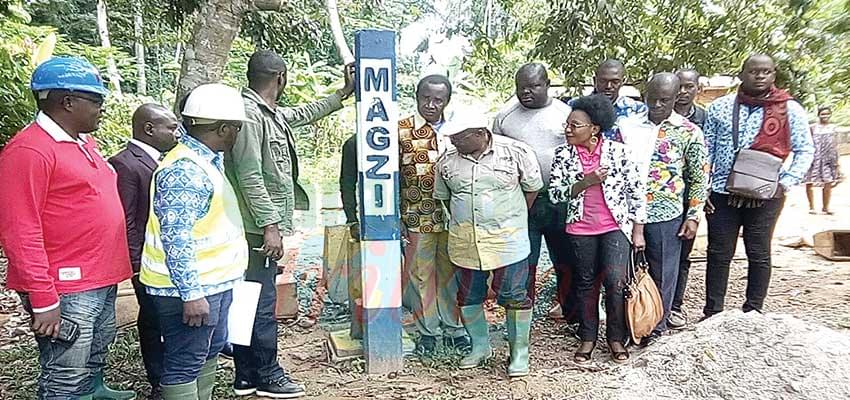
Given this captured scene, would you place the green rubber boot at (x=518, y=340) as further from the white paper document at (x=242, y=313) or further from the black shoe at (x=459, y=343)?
the white paper document at (x=242, y=313)

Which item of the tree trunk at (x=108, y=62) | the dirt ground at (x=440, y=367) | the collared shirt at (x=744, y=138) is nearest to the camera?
the dirt ground at (x=440, y=367)

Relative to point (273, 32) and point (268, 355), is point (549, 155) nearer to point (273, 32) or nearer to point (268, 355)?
point (268, 355)

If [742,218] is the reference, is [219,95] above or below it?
above

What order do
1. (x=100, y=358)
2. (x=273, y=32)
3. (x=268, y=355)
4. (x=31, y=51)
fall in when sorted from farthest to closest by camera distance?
(x=31, y=51) < (x=273, y=32) < (x=268, y=355) < (x=100, y=358)

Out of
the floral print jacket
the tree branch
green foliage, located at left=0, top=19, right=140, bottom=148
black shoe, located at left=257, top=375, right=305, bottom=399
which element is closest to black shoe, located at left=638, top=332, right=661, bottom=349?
the floral print jacket

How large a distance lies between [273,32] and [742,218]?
3.88 meters

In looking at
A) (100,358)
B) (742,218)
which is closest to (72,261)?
(100,358)

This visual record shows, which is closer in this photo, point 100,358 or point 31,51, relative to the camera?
point 100,358

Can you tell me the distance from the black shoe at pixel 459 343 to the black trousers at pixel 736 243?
5.10 ft

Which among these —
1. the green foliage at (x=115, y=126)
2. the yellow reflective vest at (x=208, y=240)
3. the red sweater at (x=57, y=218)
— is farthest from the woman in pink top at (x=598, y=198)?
the green foliage at (x=115, y=126)

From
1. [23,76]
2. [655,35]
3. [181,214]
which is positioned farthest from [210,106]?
[23,76]

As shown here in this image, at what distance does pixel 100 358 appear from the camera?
3072 millimetres

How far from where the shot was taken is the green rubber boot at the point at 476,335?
13.4 feet

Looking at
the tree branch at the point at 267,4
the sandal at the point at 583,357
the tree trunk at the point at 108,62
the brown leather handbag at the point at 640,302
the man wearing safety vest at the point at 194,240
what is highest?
the tree trunk at the point at 108,62
